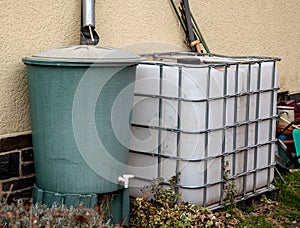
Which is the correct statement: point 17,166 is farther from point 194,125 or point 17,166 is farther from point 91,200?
point 194,125

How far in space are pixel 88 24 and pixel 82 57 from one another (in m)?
0.88

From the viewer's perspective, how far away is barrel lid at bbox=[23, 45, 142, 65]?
3.64 meters

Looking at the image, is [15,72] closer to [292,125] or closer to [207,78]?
[207,78]

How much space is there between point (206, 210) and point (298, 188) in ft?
5.33

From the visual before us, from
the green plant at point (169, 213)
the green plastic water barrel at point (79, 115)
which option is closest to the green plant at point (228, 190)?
the green plant at point (169, 213)

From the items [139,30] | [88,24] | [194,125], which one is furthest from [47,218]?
[139,30]

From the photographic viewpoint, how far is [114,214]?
396 cm

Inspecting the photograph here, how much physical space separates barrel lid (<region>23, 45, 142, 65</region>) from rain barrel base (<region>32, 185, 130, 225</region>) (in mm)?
827

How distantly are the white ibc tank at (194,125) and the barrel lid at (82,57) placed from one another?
507 mm

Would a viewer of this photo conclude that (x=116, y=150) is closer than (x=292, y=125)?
Yes

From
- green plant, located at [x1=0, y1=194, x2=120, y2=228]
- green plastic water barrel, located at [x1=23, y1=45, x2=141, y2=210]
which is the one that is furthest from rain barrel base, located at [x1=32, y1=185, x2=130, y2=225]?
green plant, located at [x1=0, y1=194, x2=120, y2=228]

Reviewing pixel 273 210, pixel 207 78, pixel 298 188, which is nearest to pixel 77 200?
pixel 207 78

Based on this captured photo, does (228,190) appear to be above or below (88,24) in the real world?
below

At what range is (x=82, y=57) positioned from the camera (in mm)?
3668
